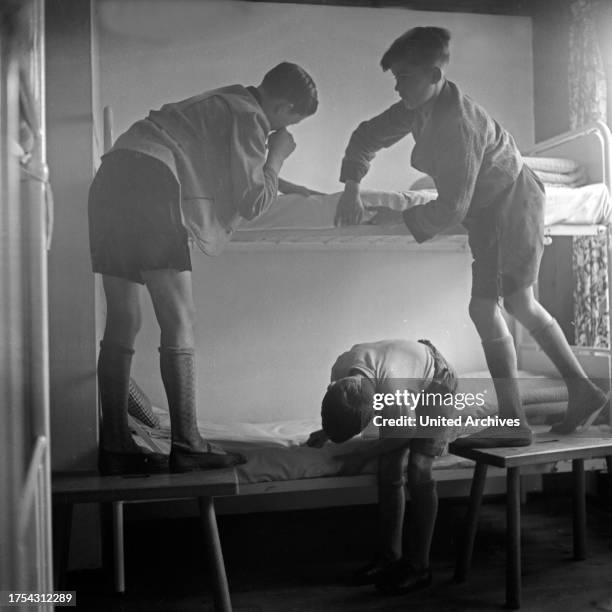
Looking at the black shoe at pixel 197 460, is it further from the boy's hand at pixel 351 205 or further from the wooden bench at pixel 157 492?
the boy's hand at pixel 351 205

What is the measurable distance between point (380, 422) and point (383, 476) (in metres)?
0.15

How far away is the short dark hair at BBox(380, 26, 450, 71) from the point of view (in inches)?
72.6

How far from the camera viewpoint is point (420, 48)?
1.86 m

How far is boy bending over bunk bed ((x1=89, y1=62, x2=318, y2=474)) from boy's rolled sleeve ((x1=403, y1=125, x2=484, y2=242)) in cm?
39

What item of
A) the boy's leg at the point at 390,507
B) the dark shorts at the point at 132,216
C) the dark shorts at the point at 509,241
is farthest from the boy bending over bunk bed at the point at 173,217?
the dark shorts at the point at 509,241

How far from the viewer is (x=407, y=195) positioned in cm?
188

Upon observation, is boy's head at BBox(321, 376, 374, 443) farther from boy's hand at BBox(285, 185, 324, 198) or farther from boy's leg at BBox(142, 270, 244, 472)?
boy's hand at BBox(285, 185, 324, 198)

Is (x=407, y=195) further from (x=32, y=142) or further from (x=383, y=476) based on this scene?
(x=32, y=142)

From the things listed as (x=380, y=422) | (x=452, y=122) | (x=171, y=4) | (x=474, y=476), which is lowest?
(x=474, y=476)

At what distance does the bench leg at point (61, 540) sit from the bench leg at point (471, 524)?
930 mm

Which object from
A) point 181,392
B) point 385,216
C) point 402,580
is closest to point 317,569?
point 402,580

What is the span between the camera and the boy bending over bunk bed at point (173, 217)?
1688 mm

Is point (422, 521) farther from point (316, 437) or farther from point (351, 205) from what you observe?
point (351, 205)

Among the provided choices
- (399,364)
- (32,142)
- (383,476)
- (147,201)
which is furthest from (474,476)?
(32,142)
